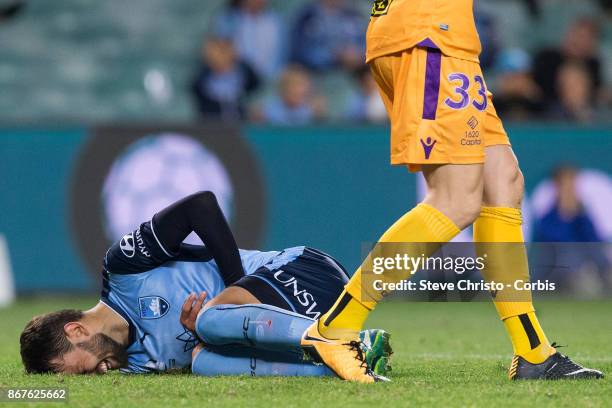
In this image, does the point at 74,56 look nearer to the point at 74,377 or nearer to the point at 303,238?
the point at 303,238

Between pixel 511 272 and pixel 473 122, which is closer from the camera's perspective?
pixel 473 122

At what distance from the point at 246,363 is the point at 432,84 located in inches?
55.0

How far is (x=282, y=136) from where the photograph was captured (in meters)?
9.84

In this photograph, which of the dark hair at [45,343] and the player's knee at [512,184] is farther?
the dark hair at [45,343]

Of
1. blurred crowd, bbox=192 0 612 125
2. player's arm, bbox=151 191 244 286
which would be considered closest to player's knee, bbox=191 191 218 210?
player's arm, bbox=151 191 244 286

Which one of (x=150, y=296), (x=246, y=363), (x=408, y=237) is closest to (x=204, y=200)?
(x=150, y=296)

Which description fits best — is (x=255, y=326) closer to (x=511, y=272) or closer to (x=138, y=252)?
(x=138, y=252)

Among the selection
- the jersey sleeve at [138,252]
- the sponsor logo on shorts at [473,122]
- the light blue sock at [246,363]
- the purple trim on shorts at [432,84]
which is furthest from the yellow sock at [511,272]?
the jersey sleeve at [138,252]

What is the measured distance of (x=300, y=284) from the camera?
4.87m

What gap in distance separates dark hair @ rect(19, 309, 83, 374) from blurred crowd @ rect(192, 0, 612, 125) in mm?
5965

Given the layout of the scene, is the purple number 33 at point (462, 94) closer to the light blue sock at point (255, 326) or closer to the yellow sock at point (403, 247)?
the yellow sock at point (403, 247)

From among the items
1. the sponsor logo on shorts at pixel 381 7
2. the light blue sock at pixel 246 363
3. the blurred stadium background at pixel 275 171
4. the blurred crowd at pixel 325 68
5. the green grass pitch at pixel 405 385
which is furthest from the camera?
the blurred crowd at pixel 325 68

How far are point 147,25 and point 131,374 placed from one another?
A: 8435 mm

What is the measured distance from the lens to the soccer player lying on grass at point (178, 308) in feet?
15.4
